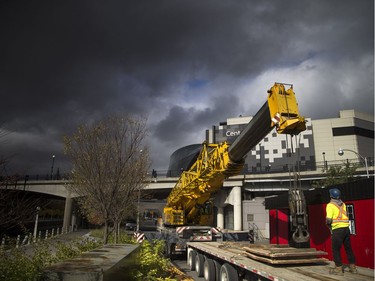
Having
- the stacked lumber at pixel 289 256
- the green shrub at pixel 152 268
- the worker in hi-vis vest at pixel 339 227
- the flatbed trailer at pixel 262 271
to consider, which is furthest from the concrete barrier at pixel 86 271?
the worker in hi-vis vest at pixel 339 227

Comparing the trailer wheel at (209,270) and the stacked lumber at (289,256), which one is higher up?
the stacked lumber at (289,256)

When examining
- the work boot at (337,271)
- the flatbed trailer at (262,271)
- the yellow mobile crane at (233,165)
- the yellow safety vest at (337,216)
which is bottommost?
the flatbed trailer at (262,271)

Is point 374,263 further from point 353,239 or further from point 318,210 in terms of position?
point 318,210

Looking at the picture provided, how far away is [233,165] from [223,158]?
1.83 ft

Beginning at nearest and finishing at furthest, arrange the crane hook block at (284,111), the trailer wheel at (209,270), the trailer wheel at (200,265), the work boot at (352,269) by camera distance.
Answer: the work boot at (352,269), the crane hook block at (284,111), the trailer wheel at (209,270), the trailer wheel at (200,265)

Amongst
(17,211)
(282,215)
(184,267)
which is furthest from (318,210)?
(17,211)

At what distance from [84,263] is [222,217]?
36411mm

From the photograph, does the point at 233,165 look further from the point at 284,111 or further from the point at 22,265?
the point at 22,265

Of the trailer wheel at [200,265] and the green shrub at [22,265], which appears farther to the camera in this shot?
the trailer wheel at [200,265]

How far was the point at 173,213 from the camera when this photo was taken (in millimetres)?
18969

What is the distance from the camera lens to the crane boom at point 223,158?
7258mm

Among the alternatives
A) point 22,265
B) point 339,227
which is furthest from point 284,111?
point 22,265

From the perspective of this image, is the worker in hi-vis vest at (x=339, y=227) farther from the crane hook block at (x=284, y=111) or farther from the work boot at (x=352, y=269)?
the crane hook block at (x=284, y=111)

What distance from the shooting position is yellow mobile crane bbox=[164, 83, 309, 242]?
23.5 ft
